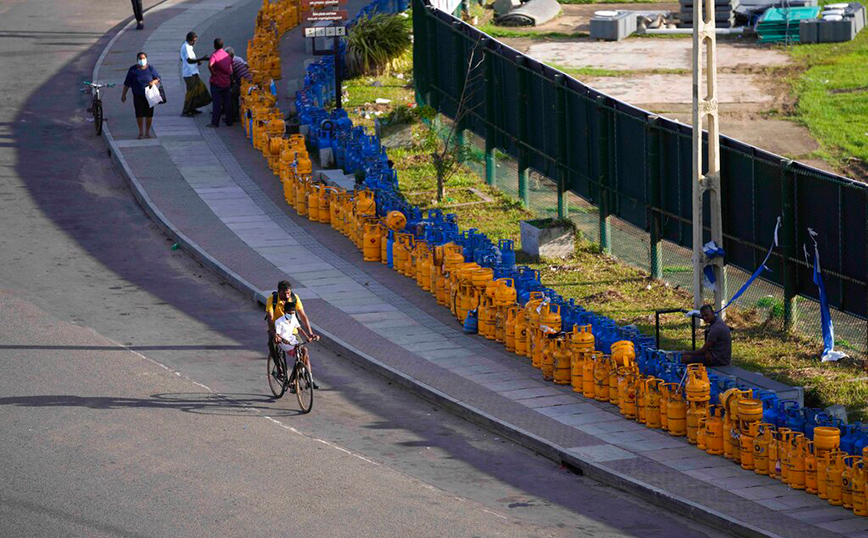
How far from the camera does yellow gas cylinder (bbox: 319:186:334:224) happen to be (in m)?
25.4

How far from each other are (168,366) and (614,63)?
25.2 metres

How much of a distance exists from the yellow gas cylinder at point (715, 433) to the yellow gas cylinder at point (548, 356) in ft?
9.36

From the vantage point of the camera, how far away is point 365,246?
23.3m

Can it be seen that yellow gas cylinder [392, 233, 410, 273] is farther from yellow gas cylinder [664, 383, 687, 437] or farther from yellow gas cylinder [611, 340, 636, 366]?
yellow gas cylinder [664, 383, 687, 437]

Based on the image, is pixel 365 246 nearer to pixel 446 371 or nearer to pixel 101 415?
pixel 446 371

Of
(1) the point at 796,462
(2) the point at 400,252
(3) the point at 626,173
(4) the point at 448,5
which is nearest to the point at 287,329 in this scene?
(2) the point at 400,252

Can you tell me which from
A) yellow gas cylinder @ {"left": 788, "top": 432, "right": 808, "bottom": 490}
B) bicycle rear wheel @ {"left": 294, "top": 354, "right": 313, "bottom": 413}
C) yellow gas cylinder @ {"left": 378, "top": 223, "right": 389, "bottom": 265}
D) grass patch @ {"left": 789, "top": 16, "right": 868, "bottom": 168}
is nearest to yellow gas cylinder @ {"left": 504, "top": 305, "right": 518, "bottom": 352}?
bicycle rear wheel @ {"left": 294, "top": 354, "right": 313, "bottom": 413}

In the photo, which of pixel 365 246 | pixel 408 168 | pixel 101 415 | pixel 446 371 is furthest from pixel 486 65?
pixel 101 415

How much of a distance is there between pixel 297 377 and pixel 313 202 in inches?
342

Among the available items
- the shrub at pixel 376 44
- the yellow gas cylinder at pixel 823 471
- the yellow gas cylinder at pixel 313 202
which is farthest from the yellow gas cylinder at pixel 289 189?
the yellow gas cylinder at pixel 823 471

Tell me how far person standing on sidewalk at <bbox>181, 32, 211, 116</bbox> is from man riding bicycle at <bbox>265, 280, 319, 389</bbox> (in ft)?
46.8

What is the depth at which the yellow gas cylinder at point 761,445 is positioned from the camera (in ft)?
49.7

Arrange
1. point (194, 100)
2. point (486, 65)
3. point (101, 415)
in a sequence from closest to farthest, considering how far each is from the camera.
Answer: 1. point (101, 415)
2. point (486, 65)
3. point (194, 100)

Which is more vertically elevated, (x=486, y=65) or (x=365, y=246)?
(x=486, y=65)
